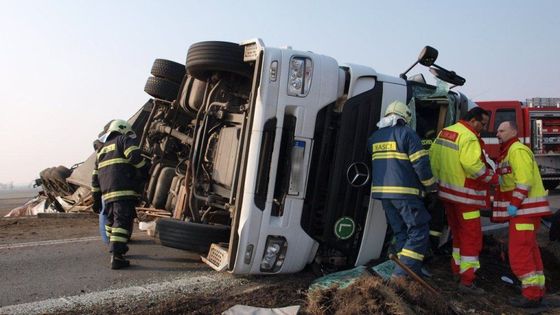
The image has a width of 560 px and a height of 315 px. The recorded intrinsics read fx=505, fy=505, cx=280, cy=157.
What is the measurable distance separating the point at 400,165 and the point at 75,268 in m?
2.84

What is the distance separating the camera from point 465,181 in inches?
160

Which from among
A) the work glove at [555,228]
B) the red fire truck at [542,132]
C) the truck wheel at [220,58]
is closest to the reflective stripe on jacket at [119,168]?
the truck wheel at [220,58]

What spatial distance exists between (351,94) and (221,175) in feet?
4.16

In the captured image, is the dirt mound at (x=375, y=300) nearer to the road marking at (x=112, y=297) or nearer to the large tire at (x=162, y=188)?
the road marking at (x=112, y=297)

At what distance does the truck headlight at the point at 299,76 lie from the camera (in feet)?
11.7

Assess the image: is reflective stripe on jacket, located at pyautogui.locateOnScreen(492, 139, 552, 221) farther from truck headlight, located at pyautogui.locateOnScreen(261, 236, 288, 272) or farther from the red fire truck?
the red fire truck

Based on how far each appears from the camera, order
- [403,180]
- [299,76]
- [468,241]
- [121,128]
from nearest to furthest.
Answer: [299,76] → [403,180] → [468,241] → [121,128]

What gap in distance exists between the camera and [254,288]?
11.8 ft

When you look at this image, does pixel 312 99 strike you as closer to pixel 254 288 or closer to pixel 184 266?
pixel 254 288

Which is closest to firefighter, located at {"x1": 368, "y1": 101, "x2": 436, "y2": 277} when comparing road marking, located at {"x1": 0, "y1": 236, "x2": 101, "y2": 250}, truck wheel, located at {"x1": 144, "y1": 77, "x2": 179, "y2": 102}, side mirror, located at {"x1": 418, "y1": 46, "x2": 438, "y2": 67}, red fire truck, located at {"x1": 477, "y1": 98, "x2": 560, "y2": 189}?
side mirror, located at {"x1": 418, "y1": 46, "x2": 438, "y2": 67}

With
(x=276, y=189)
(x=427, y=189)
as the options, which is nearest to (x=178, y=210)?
(x=276, y=189)

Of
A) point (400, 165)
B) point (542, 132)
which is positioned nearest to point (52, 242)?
point (400, 165)

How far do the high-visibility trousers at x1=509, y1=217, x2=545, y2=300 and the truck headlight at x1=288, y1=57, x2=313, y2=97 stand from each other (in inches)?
76.5

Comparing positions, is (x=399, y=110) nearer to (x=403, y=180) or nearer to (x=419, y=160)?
(x=419, y=160)
